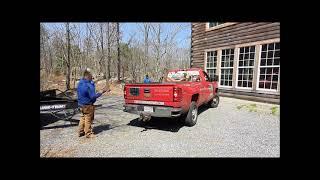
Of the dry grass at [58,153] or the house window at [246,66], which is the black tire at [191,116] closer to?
the dry grass at [58,153]

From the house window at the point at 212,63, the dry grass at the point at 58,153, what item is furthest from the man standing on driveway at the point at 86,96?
the house window at the point at 212,63

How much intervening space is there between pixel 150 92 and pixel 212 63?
8211 mm

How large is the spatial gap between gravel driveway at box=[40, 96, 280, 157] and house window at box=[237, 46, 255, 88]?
121 inches

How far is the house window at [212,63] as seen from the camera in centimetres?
1278

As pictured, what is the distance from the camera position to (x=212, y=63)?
512 inches

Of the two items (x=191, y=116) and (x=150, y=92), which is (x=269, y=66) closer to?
(x=191, y=116)

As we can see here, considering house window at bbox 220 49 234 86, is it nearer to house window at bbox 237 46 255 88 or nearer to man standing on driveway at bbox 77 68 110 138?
house window at bbox 237 46 255 88

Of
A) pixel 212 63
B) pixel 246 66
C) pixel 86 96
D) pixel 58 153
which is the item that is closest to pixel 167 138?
pixel 86 96

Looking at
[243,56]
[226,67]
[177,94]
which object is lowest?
[177,94]

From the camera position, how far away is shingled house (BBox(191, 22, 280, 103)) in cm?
959
